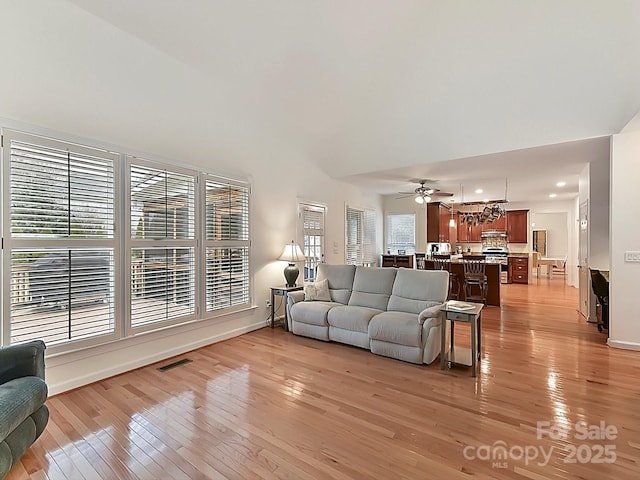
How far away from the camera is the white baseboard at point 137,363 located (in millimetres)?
2959

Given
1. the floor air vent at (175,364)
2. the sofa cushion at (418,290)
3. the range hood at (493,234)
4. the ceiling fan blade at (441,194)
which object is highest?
the ceiling fan blade at (441,194)

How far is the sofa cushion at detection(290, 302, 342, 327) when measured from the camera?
4.36 meters

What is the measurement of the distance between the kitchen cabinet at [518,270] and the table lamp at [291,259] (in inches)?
309

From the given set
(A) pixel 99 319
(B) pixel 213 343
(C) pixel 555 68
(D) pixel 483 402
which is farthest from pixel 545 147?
(A) pixel 99 319

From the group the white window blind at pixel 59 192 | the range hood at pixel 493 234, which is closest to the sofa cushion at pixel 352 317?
the white window blind at pixel 59 192

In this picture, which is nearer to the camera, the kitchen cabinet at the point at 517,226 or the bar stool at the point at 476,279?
the bar stool at the point at 476,279

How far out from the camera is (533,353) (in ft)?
12.6

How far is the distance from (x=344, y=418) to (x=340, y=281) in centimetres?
258

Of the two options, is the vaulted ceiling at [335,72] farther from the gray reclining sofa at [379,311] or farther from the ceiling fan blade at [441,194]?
the ceiling fan blade at [441,194]

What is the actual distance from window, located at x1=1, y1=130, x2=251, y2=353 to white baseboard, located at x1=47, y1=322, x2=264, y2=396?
333 mm

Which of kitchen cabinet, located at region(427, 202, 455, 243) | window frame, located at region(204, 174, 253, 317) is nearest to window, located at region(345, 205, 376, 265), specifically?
kitchen cabinet, located at region(427, 202, 455, 243)

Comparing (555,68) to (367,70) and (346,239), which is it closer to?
(367,70)

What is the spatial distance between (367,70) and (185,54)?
7.43ft

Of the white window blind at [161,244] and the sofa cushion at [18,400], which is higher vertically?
the white window blind at [161,244]
